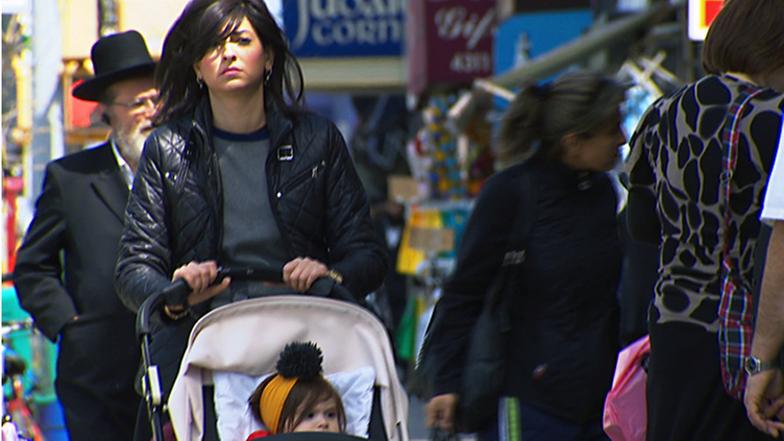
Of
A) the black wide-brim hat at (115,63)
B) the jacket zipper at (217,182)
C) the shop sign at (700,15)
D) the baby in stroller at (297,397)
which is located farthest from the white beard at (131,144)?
the shop sign at (700,15)

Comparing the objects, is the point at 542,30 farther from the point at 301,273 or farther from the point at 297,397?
the point at 297,397

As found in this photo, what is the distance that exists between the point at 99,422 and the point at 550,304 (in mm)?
1843

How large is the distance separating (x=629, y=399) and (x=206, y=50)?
1615mm

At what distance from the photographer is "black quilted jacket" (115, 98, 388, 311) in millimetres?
4836

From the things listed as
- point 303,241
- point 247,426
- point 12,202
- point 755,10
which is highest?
point 755,10

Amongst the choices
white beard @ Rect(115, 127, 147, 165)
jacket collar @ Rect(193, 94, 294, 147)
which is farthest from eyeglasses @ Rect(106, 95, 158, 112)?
jacket collar @ Rect(193, 94, 294, 147)

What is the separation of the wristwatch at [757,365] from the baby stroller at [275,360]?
43.5 inches

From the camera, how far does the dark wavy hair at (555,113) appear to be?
515cm

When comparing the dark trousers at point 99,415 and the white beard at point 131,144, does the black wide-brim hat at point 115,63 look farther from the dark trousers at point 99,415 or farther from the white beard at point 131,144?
the dark trousers at point 99,415

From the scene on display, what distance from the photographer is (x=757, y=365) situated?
3.70m

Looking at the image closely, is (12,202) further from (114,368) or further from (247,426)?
(247,426)

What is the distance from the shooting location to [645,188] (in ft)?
14.2

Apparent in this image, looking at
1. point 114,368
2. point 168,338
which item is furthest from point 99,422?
point 168,338

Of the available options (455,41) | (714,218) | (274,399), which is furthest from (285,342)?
(455,41)
